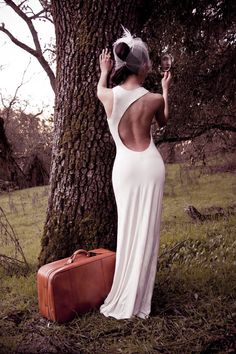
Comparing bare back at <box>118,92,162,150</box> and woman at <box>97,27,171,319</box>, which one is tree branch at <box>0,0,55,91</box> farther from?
bare back at <box>118,92,162,150</box>

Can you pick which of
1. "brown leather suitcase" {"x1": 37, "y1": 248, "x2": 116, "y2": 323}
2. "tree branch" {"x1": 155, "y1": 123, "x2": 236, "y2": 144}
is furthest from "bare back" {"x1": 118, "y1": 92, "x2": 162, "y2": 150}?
"tree branch" {"x1": 155, "y1": 123, "x2": 236, "y2": 144}

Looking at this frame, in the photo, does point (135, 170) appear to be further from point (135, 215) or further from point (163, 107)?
point (163, 107)

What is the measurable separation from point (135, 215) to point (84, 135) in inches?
47.0

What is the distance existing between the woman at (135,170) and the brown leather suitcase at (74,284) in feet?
0.71

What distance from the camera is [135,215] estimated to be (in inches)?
162

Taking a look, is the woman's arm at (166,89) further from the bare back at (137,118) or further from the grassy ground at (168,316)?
the grassy ground at (168,316)

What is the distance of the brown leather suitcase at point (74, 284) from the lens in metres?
4.12

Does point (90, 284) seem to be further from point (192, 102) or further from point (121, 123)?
point (192, 102)

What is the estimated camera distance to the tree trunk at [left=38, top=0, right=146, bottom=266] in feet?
16.1

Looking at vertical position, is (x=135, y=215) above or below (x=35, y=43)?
below

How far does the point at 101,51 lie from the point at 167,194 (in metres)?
8.63

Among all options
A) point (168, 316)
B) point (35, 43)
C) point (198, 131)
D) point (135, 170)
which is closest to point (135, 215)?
point (135, 170)

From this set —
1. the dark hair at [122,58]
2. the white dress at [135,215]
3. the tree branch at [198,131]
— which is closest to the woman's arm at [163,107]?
the white dress at [135,215]

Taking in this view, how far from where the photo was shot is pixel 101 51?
489 centimetres
